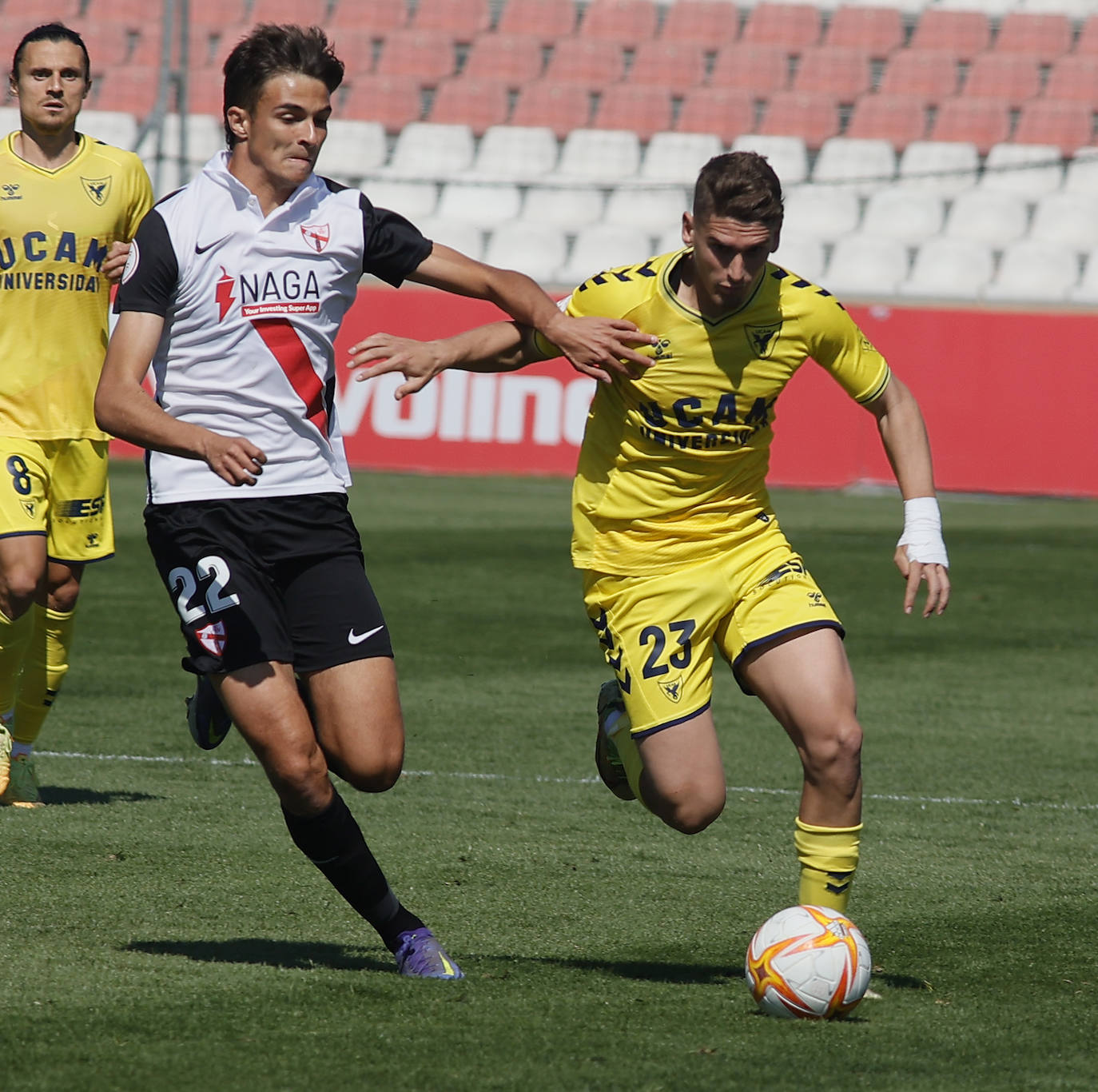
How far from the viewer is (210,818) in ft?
21.1

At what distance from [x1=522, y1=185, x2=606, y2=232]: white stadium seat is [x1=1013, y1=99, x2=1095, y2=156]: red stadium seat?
5.75 meters

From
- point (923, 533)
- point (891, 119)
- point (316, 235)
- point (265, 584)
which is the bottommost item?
point (265, 584)

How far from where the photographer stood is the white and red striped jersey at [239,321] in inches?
181

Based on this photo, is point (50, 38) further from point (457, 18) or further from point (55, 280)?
point (457, 18)

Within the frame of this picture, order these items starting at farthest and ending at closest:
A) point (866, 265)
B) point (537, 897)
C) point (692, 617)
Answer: point (866, 265), point (537, 897), point (692, 617)

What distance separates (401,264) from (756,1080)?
2219mm

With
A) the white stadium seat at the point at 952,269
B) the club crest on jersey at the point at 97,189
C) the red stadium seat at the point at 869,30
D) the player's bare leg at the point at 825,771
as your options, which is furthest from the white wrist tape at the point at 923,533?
the red stadium seat at the point at 869,30

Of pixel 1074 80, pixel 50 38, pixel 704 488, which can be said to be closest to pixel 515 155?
pixel 1074 80

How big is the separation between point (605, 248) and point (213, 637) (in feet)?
66.3

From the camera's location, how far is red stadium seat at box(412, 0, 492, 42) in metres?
27.2

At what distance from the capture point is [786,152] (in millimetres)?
25531

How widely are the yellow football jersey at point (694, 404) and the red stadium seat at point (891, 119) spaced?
21.4 m

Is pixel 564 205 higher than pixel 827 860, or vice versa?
pixel 564 205

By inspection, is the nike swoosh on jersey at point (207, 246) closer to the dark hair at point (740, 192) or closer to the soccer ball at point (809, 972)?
the dark hair at point (740, 192)
